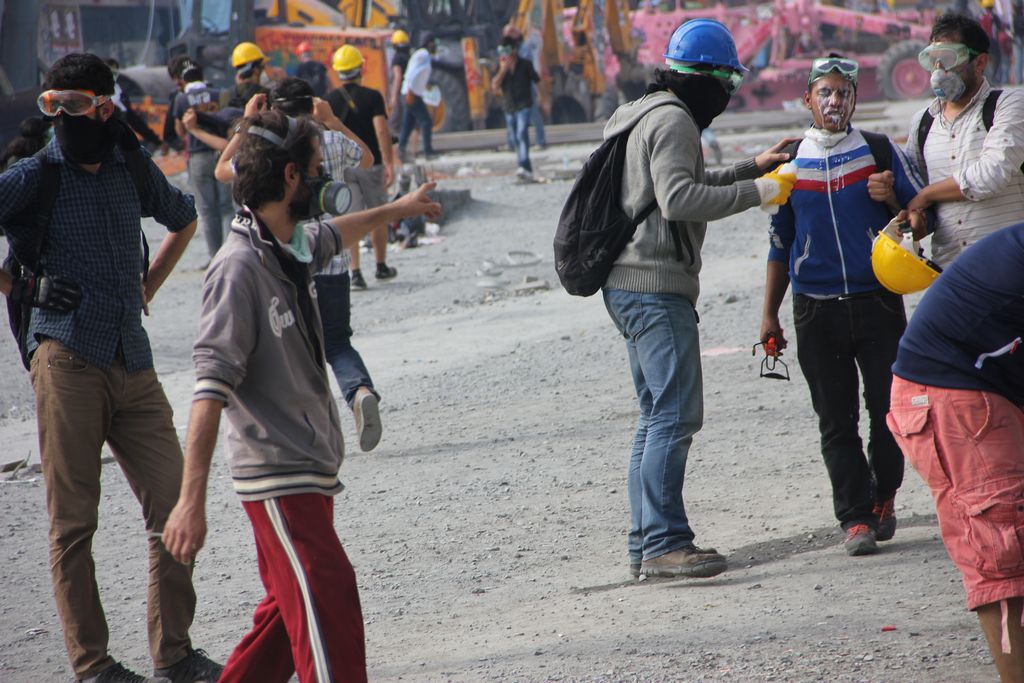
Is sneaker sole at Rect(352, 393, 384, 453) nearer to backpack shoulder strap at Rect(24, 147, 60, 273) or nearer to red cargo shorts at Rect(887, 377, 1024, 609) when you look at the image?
backpack shoulder strap at Rect(24, 147, 60, 273)

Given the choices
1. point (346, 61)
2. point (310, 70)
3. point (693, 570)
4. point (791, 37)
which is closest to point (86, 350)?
point (693, 570)

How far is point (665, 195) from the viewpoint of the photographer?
14.5 feet

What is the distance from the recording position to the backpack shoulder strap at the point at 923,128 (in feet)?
15.9

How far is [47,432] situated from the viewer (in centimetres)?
402

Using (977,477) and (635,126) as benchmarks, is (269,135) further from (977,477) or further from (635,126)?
(977,477)

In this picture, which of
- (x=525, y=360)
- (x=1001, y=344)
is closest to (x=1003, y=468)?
(x=1001, y=344)

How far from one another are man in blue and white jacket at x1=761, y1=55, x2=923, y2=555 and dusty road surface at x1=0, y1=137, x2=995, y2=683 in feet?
0.88

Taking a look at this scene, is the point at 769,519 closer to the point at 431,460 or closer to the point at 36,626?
the point at 431,460

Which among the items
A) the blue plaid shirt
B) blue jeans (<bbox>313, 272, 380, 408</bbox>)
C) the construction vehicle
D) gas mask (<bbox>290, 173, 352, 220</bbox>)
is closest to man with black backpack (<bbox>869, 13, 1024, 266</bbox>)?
gas mask (<bbox>290, 173, 352, 220</bbox>)

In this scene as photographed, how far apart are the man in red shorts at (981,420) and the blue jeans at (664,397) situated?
132 centimetres

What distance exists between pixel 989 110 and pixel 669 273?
131cm

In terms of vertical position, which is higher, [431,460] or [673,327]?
[673,327]

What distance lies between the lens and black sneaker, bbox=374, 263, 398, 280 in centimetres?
1209

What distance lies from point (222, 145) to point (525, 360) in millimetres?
3097
